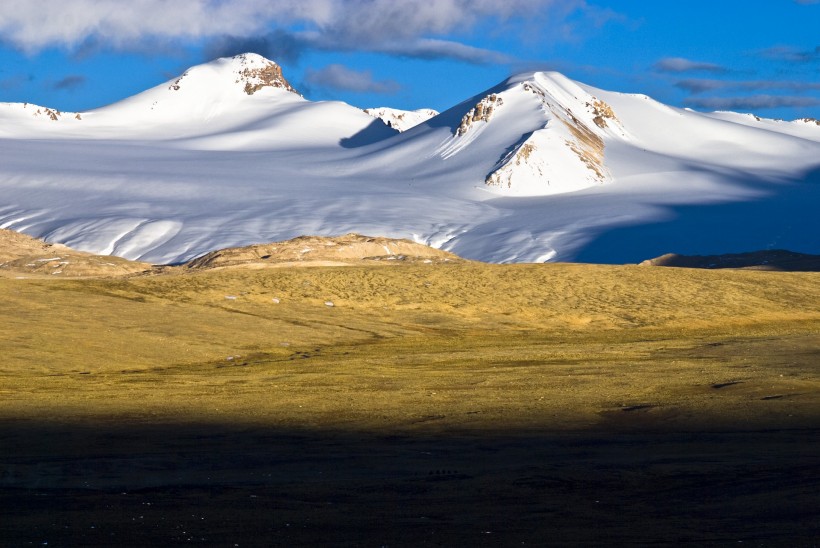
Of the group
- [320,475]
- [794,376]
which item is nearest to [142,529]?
[320,475]

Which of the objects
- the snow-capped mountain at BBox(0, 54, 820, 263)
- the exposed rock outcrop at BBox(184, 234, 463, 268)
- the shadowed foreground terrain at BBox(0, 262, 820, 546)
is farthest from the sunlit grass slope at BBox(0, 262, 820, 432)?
the snow-capped mountain at BBox(0, 54, 820, 263)

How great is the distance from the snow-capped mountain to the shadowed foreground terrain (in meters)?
67.9

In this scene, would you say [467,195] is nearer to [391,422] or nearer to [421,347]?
[421,347]

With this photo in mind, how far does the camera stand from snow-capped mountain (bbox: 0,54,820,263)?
413 ft

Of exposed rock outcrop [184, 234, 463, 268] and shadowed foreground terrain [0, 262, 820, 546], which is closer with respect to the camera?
shadowed foreground terrain [0, 262, 820, 546]

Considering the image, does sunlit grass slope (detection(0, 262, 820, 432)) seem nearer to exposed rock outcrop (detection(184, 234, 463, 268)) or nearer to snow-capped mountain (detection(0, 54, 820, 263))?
exposed rock outcrop (detection(184, 234, 463, 268))

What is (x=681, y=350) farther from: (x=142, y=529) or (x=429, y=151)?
(x=429, y=151)

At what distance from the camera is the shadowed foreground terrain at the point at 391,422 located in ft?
43.4

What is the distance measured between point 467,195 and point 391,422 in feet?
456

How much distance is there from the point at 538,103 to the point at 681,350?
162308mm

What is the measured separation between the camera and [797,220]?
458 feet

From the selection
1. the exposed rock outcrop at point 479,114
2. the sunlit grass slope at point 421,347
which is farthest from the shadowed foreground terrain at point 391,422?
the exposed rock outcrop at point 479,114

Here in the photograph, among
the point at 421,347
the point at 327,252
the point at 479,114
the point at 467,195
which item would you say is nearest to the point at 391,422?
the point at 421,347

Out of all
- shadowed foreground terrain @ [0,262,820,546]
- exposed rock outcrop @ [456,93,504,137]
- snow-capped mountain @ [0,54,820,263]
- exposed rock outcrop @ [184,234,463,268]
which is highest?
exposed rock outcrop @ [456,93,504,137]
